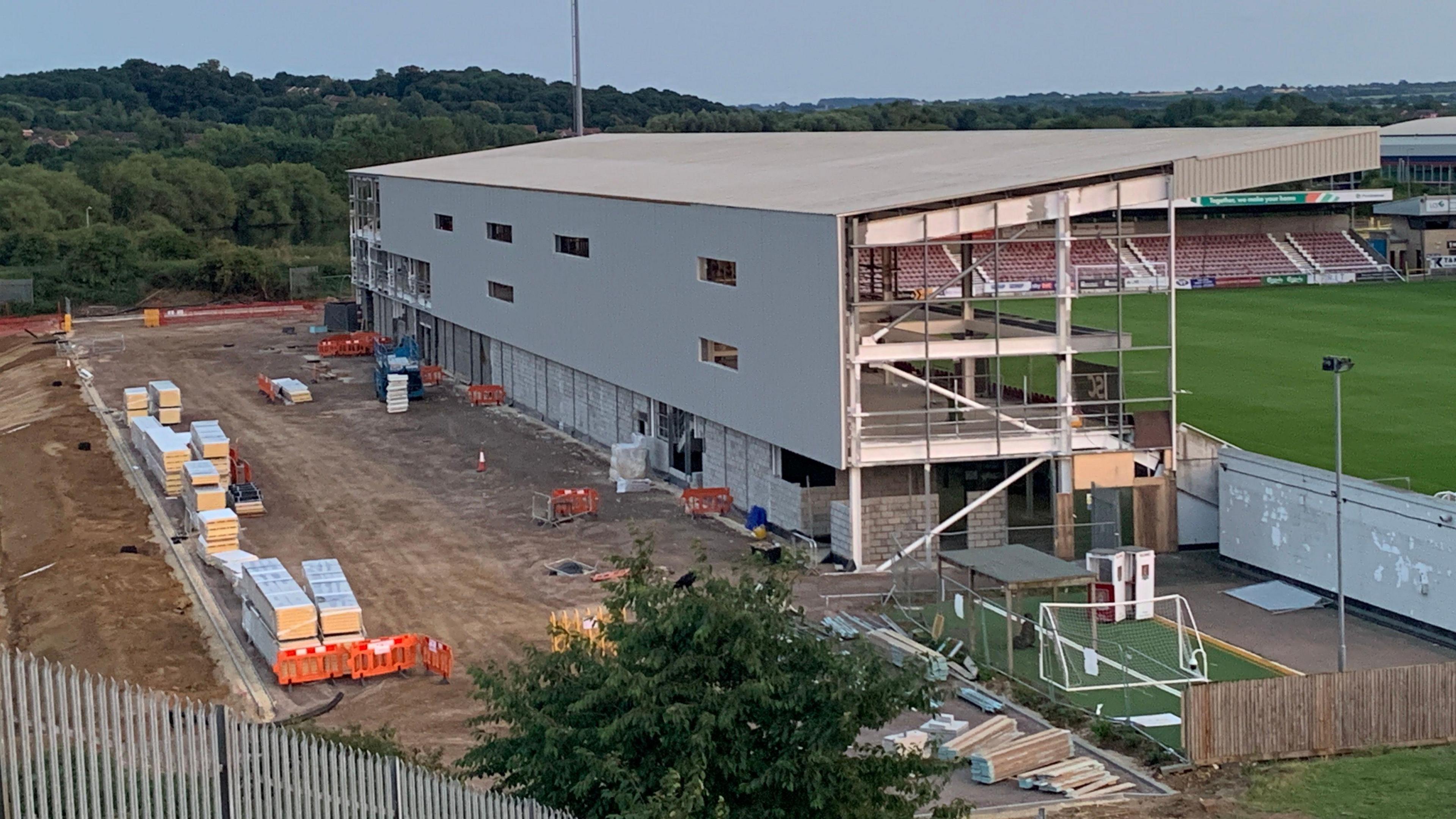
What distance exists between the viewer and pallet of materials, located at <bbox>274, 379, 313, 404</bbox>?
171ft

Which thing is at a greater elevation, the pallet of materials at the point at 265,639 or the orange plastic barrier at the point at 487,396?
the orange plastic barrier at the point at 487,396

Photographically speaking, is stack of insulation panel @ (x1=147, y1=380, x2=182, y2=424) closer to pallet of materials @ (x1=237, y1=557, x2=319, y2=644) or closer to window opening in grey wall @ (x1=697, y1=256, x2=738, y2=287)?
window opening in grey wall @ (x1=697, y1=256, x2=738, y2=287)

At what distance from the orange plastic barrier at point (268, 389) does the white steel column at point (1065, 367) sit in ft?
93.5

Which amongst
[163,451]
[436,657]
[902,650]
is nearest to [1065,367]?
[902,650]

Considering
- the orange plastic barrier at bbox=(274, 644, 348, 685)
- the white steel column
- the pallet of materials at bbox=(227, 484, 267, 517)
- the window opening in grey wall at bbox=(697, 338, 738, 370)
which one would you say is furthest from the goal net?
the pallet of materials at bbox=(227, 484, 267, 517)

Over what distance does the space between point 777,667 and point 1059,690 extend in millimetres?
10605

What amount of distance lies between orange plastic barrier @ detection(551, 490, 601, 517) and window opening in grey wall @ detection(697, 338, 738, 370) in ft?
11.8

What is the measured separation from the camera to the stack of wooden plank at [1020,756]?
19875mm

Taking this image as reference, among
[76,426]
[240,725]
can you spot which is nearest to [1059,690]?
[240,725]

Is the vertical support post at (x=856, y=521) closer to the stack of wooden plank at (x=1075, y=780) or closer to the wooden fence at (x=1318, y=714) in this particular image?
the stack of wooden plank at (x=1075, y=780)

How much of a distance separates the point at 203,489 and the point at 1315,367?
32.7 meters

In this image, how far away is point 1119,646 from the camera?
24.9m

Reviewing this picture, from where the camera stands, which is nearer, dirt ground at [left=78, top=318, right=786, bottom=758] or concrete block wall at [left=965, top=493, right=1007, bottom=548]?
dirt ground at [left=78, top=318, right=786, bottom=758]

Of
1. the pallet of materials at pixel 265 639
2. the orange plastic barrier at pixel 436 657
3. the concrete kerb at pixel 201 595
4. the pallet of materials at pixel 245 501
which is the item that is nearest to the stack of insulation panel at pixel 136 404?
the concrete kerb at pixel 201 595
